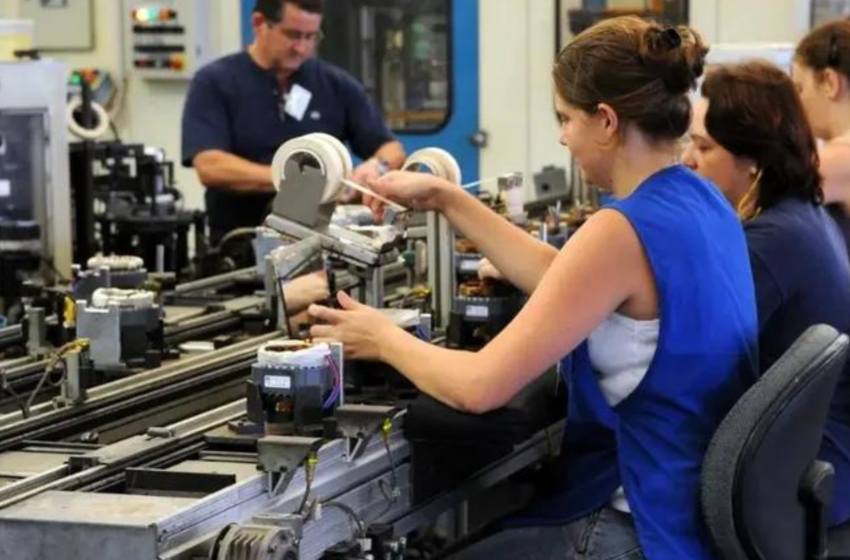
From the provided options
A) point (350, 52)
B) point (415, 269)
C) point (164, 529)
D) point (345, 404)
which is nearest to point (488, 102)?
point (350, 52)

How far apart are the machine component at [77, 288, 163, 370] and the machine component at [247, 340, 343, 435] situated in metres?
0.49

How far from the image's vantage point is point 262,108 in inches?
159

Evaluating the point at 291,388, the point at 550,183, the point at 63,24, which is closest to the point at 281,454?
the point at 291,388

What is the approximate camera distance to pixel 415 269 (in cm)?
273

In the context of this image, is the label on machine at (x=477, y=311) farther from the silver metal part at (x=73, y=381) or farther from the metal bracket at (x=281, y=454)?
the metal bracket at (x=281, y=454)

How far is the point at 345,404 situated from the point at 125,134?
12.8 feet

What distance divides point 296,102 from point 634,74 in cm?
228

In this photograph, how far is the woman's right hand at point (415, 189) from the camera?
7.41 ft

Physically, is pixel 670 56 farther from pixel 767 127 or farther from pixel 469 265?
pixel 469 265

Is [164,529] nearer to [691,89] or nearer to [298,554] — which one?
[298,554]

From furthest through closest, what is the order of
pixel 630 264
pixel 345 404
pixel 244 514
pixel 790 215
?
1. pixel 790 215
2. pixel 345 404
3. pixel 630 264
4. pixel 244 514

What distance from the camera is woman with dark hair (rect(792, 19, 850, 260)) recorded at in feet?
8.65

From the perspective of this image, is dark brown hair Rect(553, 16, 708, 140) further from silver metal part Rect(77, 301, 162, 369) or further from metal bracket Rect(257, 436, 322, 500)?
silver metal part Rect(77, 301, 162, 369)

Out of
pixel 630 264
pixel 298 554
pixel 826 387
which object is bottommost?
pixel 298 554
